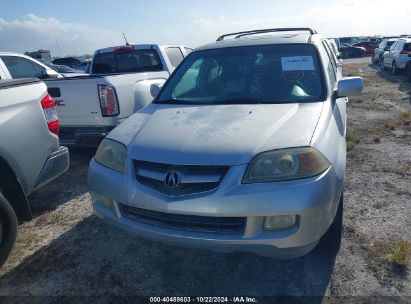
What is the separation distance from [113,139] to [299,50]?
2033mm

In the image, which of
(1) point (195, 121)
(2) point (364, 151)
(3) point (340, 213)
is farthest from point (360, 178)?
(1) point (195, 121)

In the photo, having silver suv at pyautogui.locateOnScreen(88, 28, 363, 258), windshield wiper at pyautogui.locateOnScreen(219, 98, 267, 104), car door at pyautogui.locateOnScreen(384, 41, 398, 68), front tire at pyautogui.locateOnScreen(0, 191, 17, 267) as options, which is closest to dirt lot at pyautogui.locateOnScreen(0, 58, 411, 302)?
front tire at pyautogui.locateOnScreen(0, 191, 17, 267)

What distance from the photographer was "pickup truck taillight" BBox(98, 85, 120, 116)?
4695 mm

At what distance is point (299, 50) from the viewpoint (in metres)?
3.57

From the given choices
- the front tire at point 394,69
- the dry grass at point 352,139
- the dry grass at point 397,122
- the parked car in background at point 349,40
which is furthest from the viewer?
the parked car in background at point 349,40

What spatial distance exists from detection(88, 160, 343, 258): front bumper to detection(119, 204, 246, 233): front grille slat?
4 centimetres

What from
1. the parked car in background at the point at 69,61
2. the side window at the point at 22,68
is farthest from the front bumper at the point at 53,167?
the parked car in background at the point at 69,61

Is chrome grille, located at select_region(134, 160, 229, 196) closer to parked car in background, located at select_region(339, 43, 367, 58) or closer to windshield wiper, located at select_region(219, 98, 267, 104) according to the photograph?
windshield wiper, located at select_region(219, 98, 267, 104)

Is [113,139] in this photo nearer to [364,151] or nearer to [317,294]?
[317,294]

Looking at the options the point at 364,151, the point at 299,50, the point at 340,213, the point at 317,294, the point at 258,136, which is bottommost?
the point at 364,151

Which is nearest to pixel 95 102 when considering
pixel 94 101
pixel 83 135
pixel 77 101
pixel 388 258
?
pixel 94 101

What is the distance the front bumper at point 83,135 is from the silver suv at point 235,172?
1.75 metres

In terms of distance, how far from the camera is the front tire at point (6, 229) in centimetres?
293

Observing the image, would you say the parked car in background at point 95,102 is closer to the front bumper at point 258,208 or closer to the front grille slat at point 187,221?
the front grille slat at point 187,221
